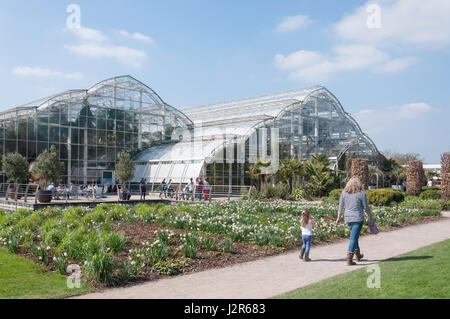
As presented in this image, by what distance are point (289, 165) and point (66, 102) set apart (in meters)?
18.6

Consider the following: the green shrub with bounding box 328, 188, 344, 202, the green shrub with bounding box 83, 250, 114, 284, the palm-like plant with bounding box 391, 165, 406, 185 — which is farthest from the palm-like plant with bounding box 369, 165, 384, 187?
the green shrub with bounding box 83, 250, 114, 284

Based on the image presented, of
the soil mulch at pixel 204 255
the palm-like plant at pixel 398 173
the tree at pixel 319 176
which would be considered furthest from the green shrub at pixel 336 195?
the palm-like plant at pixel 398 173

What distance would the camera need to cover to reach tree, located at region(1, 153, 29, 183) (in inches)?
990

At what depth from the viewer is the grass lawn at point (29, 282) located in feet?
19.2

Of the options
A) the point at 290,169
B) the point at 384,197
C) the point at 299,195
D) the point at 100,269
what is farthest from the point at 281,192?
the point at 100,269

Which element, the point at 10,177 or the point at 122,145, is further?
the point at 122,145

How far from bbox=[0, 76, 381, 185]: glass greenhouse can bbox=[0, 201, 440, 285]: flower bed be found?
56.7ft

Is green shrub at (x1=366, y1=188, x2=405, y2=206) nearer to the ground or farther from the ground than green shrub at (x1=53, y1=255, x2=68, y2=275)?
farther from the ground

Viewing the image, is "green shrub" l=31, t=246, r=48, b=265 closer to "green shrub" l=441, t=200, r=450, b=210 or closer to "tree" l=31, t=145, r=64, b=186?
"tree" l=31, t=145, r=64, b=186

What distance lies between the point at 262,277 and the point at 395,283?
6.94ft
